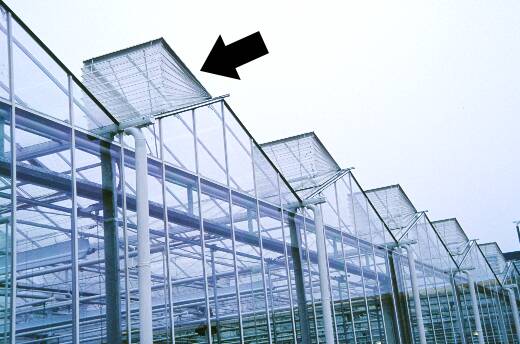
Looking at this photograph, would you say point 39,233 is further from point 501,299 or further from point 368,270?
point 501,299

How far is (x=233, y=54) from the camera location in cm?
888

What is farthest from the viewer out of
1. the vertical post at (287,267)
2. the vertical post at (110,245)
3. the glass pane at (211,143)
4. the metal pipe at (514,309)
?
the metal pipe at (514,309)

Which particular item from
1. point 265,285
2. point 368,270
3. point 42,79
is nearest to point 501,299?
point 368,270

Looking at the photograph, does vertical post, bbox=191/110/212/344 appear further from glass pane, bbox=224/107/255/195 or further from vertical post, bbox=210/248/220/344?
glass pane, bbox=224/107/255/195

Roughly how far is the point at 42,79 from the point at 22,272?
305 cm

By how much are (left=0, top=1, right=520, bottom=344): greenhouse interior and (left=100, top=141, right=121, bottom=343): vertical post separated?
0.03m

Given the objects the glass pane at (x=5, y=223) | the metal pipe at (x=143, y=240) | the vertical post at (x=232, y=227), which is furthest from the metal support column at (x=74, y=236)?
the vertical post at (x=232, y=227)

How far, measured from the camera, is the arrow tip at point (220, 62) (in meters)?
9.02

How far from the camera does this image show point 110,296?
1052 centimetres

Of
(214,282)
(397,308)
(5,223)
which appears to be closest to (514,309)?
(397,308)

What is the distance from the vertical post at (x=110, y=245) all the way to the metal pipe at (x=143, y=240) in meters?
0.35

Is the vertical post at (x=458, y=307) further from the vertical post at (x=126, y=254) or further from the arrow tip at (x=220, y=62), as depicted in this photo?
the arrow tip at (x=220, y=62)

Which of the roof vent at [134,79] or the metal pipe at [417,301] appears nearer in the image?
the roof vent at [134,79]

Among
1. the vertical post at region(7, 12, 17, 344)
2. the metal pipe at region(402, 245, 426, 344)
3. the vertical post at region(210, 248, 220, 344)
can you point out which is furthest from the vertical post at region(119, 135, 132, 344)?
the metal pipe at region(402, 245, 426, 344)
